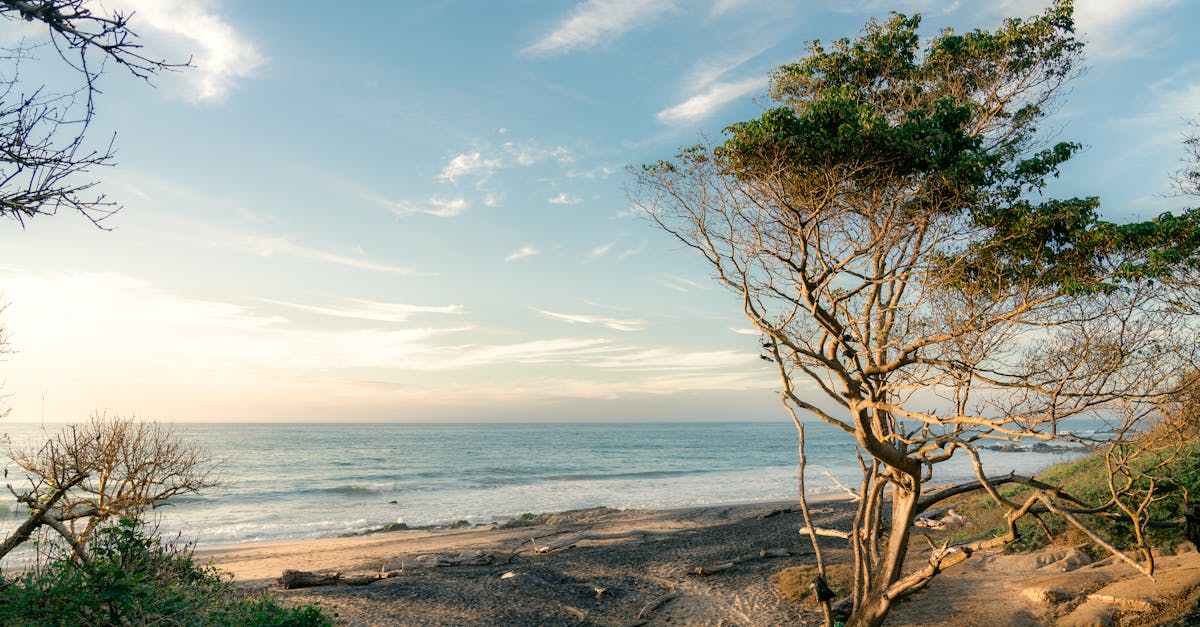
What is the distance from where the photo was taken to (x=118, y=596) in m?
6.13

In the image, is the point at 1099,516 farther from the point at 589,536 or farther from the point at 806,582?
the point at 589,536

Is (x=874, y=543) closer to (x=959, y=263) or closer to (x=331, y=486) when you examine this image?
(x=959, y=263)

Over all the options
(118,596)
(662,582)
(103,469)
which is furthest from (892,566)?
(103,469)

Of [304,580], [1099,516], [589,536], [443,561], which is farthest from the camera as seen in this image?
[589,536]

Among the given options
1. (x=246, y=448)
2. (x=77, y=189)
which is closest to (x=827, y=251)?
(x=77, y=189)

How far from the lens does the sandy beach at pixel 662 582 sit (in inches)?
352

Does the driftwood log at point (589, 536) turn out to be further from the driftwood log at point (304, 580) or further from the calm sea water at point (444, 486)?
the calm sea water at point (444, 486)

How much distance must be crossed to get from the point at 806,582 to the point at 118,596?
35.6 feet

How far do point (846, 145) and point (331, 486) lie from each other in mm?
41812

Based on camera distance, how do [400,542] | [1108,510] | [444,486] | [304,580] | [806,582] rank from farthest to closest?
1. [444,486]
2. [400,542]
3. [304,580]
4. [806,582]
5. [1108,510]

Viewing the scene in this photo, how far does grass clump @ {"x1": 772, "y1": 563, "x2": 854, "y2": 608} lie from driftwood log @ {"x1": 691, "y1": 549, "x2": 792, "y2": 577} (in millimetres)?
1524

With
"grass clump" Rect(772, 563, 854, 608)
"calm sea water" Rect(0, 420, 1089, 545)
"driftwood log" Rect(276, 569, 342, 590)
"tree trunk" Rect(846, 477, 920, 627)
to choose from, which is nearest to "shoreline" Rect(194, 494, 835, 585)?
"driftwood log" Rect(276, 569, 342, 590)

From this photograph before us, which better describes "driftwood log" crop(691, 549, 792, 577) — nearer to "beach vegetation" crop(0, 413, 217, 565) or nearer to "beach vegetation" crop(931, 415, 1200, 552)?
"beach vegetation" crop(931, 415, 1200, 552)

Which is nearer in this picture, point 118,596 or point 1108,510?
point 118,596
